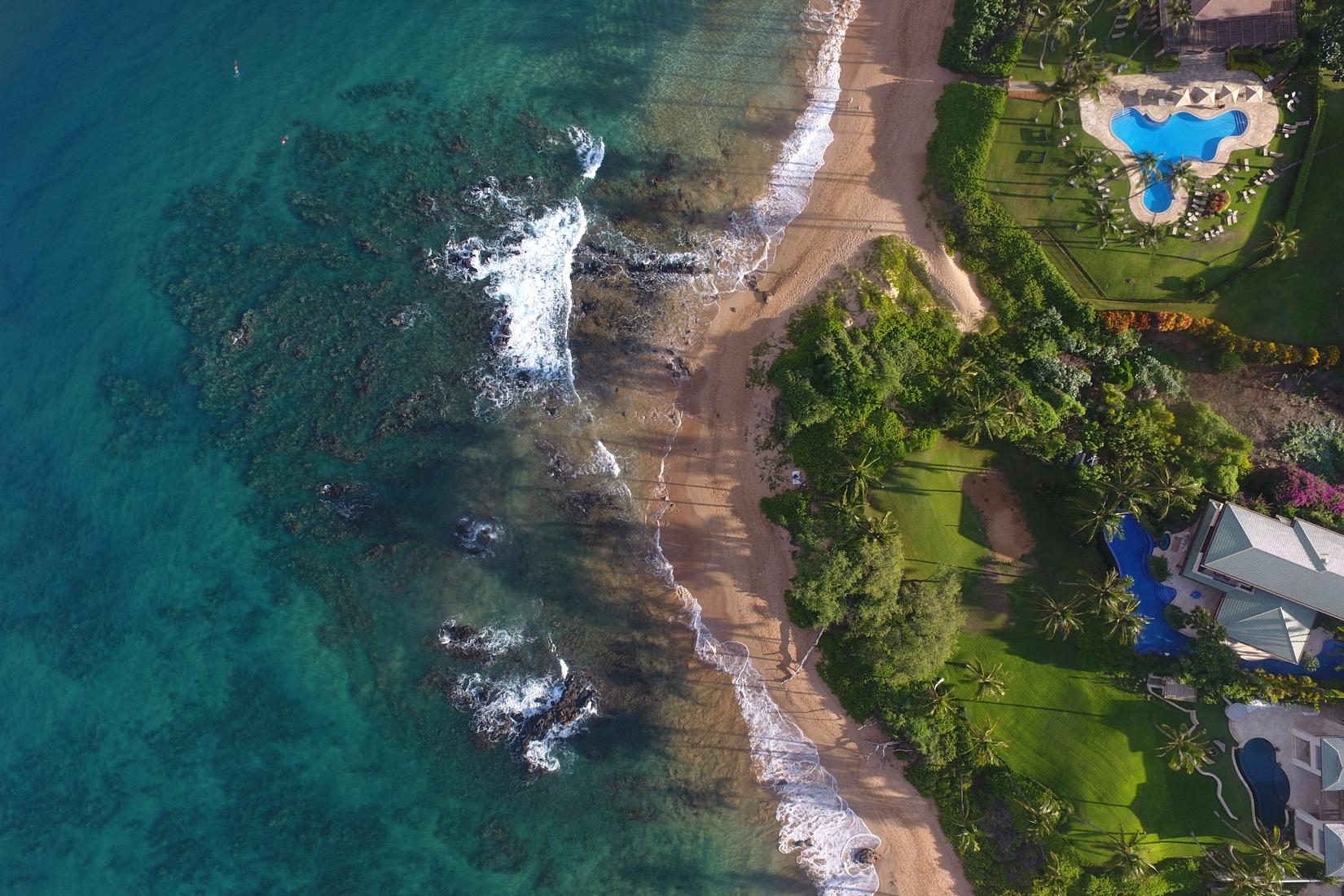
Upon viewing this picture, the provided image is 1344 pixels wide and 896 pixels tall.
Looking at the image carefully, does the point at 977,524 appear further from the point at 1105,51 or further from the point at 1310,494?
the point at 1105,51

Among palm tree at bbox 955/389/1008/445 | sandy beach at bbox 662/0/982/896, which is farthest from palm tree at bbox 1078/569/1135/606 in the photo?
sandy beach at bbox 662/0/982/896

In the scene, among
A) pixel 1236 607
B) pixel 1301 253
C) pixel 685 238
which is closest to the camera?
pixel 1236 607

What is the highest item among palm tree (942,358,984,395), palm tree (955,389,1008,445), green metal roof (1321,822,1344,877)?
palm tree (942,358,984,395)

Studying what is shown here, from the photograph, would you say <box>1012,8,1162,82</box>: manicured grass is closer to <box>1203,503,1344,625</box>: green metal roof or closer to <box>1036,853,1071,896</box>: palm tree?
<box>1203,503,1344,625</box>: green metal roof

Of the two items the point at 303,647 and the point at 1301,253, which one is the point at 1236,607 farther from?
the point at 303,647

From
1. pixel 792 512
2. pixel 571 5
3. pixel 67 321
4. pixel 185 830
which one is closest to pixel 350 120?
pixel 571 5

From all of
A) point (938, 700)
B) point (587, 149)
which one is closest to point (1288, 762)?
point (938, 700)
